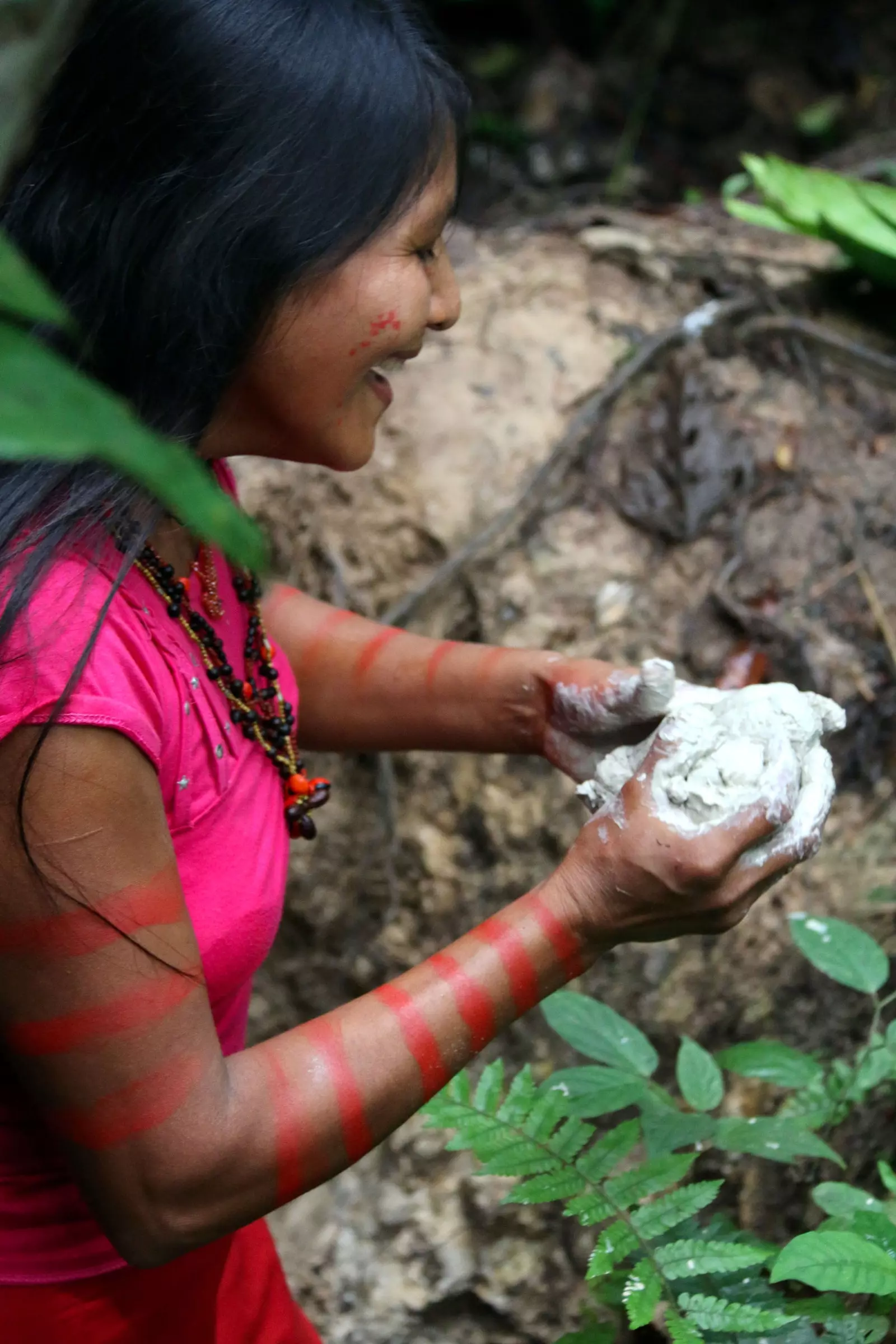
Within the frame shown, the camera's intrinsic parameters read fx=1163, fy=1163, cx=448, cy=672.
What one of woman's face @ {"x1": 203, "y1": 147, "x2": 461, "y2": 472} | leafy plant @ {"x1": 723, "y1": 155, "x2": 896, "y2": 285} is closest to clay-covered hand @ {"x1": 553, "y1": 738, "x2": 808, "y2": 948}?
woman's face @ {"x1": 203, "y1": 147, "x2": 461, "y2": 472}

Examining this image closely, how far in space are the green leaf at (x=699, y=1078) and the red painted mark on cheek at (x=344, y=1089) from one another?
0.49 m

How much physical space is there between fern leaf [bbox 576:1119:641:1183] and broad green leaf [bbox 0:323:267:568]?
3.39ft

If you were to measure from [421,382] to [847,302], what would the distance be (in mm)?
956

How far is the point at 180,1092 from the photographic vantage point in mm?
984

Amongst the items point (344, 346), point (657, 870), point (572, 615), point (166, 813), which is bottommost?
point (572, 615)

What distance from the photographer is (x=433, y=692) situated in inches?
61.9

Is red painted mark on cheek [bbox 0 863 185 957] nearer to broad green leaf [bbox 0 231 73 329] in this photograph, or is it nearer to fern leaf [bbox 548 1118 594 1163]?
fern leaf [bbox 548 1118 594 1163]

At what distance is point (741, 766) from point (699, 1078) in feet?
1.58

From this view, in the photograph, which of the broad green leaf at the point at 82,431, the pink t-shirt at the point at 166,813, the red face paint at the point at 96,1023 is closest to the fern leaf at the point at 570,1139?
the pink t-shirt at the point at 166,813

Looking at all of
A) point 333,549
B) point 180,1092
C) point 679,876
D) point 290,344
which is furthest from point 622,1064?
point 333,549

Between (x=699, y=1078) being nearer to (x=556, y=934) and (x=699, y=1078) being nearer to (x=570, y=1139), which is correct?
(x=570, y=1139)

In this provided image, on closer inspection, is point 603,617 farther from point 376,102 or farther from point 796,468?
point 376,102

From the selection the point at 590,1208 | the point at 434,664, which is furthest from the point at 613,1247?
the point at 434,664

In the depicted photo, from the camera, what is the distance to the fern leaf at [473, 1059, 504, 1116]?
4.20 ft
